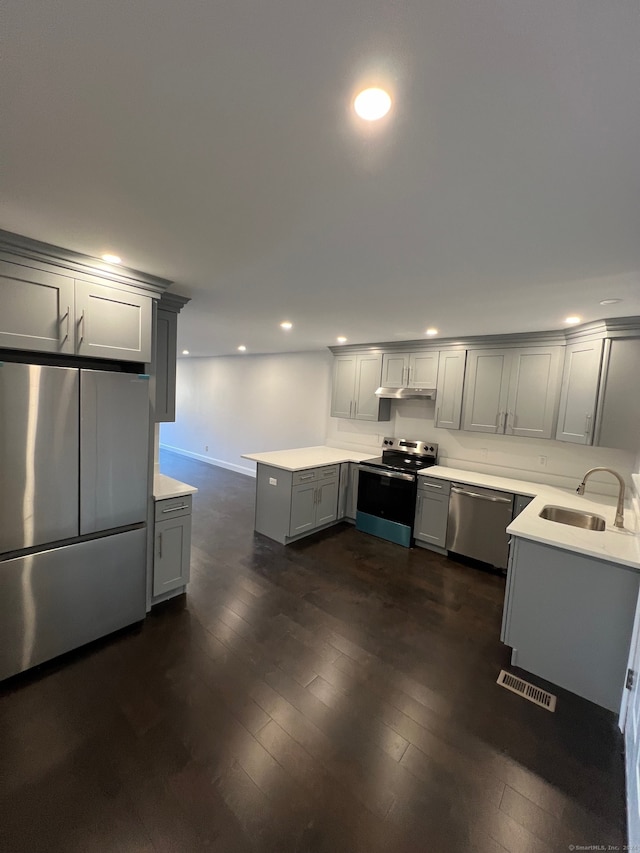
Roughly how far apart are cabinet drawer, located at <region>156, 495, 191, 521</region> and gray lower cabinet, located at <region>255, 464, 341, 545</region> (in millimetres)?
1288

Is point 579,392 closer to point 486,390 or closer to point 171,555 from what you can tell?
point 486,390

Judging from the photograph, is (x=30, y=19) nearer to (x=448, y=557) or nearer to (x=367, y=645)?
(x=367, y=645)

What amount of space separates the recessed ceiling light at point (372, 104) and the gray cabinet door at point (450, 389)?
343 centimetres

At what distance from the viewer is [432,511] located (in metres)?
3.91

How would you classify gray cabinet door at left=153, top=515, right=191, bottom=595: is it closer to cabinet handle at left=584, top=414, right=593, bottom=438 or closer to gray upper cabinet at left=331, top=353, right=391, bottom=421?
gray upper cabinet at left=331, top=353, right=391, bottom=421

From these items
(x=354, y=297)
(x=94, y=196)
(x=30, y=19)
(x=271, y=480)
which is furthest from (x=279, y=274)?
(x=271, y=480)

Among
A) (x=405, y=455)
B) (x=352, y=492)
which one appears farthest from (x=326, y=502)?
(x=405, y=455)

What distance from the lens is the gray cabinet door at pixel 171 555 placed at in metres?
2.64

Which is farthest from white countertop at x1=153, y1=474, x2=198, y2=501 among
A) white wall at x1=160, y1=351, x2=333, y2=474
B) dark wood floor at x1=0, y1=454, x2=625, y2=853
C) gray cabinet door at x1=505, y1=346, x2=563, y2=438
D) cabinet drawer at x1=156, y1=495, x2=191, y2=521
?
gray cabinet door at x1=505, y1=346, x2=563, y2=438

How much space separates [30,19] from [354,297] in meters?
2.12

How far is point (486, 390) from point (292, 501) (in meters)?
2.52

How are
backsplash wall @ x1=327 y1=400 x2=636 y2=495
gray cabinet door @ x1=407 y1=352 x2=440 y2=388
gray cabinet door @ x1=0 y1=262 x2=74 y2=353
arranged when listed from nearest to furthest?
gray cabinet door @ x1=0 y1=262 x2=74 y2=353
backsplash wall @ x1=327 y1=400 x2=636 y2=495
gray cabinet door @ x1=407 y1=352 x2=440 y2=388

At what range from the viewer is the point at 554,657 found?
216 cm

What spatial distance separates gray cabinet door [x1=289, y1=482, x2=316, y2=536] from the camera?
154 inches
